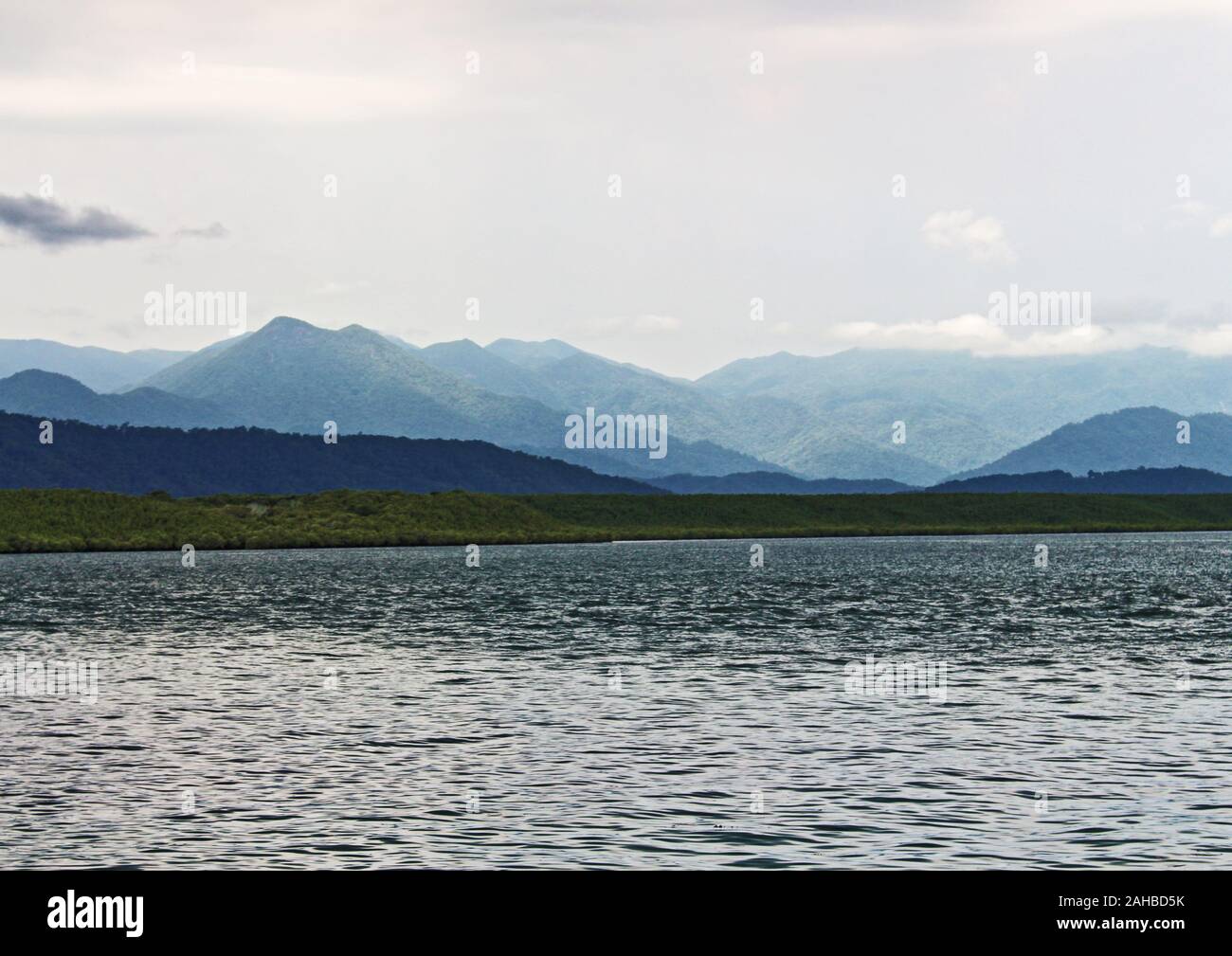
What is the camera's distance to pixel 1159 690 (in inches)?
2325

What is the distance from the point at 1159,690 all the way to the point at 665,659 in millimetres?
23132

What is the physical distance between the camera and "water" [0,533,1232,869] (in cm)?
3184

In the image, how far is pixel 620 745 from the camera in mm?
45562

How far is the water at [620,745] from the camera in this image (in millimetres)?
31844
